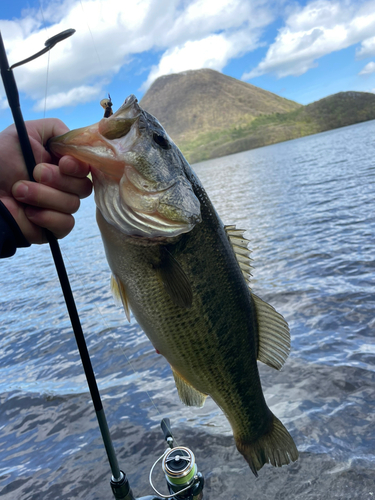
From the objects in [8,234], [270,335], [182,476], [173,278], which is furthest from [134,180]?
[182,476]

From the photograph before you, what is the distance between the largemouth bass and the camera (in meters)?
2.25

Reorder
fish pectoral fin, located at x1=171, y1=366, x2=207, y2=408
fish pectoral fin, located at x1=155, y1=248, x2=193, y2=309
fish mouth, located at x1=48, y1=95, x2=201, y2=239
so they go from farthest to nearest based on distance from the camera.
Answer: fish pectoral fin, located at x1=171, y1=366, x2=207, y2=408 < fish pectoral fin, located at x1=155, y1=248, x2=193, y2=309 < fish mouth, located at x1=48, y1=95, x2=201, y2=239

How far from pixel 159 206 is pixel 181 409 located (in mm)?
4451

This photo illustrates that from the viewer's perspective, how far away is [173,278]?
7.67 feet

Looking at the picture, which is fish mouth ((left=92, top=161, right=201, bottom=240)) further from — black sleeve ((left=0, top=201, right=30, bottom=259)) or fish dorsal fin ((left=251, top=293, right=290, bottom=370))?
fish dorsal fin ((left=251, top=293, right=290, bottom=370))

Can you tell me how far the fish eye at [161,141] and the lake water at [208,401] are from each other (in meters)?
3.82

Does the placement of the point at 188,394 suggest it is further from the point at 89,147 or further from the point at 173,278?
the point at 89,147

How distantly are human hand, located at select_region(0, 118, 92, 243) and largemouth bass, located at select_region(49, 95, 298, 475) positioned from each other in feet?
0.36

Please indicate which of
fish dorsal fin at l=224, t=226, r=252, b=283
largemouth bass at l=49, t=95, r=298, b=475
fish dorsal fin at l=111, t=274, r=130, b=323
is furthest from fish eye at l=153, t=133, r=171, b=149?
fish dorsal fin at l=111, t=274, r=130, b=323

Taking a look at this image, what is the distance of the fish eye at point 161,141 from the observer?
2.39 meters

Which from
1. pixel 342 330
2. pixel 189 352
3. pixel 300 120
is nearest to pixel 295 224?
pixel 342 330

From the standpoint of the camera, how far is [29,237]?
2336 mm

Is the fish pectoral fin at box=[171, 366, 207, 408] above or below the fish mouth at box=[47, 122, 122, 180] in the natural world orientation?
below

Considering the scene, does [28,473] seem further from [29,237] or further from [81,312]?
[81,312]
